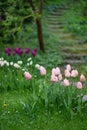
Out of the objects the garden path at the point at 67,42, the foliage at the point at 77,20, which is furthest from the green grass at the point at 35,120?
the foliage at the point at 77,20

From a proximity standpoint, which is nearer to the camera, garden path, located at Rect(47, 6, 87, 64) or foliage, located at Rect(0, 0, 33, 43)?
foliage, located at Rect(0, 0, 33, 43)

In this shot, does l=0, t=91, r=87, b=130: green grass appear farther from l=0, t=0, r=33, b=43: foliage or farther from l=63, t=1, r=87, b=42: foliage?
l=63, t=1, r=87, b=42: foliage

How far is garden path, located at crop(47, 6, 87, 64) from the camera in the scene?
1057 cm

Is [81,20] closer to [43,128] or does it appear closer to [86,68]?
[86,68]

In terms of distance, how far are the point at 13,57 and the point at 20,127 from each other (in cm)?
383

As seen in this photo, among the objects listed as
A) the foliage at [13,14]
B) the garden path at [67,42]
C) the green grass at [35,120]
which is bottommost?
the garden path at [67,42]

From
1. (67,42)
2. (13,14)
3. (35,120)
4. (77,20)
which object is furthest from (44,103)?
(77,20)

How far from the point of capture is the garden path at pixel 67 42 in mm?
10570

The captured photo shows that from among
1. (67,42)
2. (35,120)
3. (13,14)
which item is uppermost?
(13,14)

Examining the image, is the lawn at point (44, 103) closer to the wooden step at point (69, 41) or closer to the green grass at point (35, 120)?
the green grass at point (35, 120)

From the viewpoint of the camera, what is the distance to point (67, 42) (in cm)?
1193

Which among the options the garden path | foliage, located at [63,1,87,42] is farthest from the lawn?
foliage, located at [63,1,87,42]

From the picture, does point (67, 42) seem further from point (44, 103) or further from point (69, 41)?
point (44, 103)

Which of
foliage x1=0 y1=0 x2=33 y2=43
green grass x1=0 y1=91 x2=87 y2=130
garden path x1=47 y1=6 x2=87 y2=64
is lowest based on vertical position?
garden path x1=47 y1=6 x2=87 y2=64
